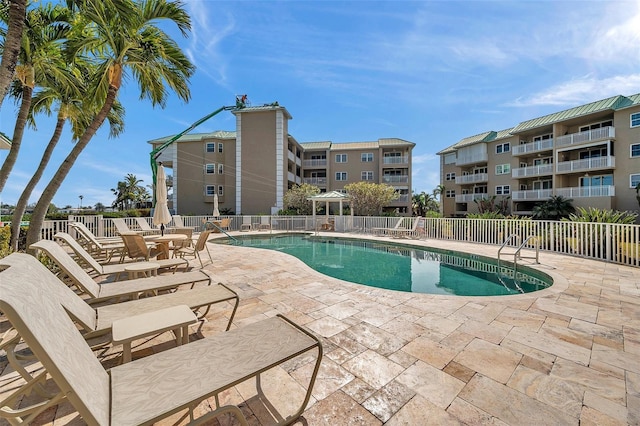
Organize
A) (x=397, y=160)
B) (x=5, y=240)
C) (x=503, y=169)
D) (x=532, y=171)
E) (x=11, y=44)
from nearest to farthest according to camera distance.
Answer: (x=11, y=44), (x=5, y=240), (x=532, y=171), (x=503, y=169), (x=397, y=160)

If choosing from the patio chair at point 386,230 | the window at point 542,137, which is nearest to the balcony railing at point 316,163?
the patio chair at point 386,230

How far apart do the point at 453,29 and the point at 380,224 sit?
29.8ft

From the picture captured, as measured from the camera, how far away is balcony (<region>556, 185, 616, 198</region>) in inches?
726

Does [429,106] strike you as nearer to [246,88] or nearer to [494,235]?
[494,235]

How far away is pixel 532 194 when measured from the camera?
22.8 m

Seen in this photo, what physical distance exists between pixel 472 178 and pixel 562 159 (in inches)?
298

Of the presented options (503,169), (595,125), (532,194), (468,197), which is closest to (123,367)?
(532,194)

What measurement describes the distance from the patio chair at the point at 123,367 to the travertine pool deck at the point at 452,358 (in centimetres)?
44

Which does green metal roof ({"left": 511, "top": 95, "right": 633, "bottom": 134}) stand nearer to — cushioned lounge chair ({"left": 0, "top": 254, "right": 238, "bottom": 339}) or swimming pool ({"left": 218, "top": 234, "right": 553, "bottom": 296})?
swimming pool ({"left": 218, "top": 234, "right": 553, "bottom": 296})

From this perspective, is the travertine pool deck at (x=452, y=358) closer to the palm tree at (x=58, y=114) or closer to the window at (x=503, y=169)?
the palm tree at (x=58, y=114)

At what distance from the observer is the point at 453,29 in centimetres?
798

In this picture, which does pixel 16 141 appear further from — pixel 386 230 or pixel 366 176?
pixel 366 176

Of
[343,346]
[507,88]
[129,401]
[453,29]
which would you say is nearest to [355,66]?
[453,29]

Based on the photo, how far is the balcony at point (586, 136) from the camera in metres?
18.5
